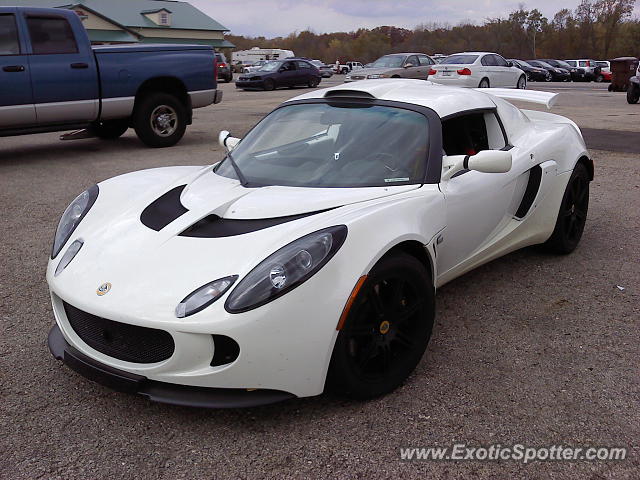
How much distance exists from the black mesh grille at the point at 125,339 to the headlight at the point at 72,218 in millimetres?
616

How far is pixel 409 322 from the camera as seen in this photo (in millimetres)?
2908

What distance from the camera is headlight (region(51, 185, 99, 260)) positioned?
3.17 m

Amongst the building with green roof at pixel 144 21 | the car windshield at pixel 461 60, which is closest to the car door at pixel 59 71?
the car windshield at pixel 461 60

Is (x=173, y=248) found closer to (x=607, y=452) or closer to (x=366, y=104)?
(x=366, y=104)

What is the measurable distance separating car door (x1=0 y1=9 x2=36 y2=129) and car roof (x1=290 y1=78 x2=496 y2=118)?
232 inches

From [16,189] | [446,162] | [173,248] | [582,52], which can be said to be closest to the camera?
[173,248]

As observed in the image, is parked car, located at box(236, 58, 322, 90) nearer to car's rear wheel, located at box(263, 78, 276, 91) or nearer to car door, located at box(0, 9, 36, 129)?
car's rear wheel, located at box(263, 78, 276, 91)

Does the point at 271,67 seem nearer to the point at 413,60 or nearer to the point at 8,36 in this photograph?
the point at 413,60

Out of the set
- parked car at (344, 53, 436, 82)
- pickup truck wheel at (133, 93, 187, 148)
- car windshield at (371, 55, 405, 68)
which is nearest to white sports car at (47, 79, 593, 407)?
pickup truck wheel at (133, 93, 187, 148)

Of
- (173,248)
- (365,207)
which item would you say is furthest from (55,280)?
(365,207)

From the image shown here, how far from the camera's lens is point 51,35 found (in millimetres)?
8750

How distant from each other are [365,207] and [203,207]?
784 mm

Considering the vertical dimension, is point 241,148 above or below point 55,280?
above

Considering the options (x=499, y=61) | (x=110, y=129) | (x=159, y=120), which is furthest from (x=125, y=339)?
(x=499, y=61)
